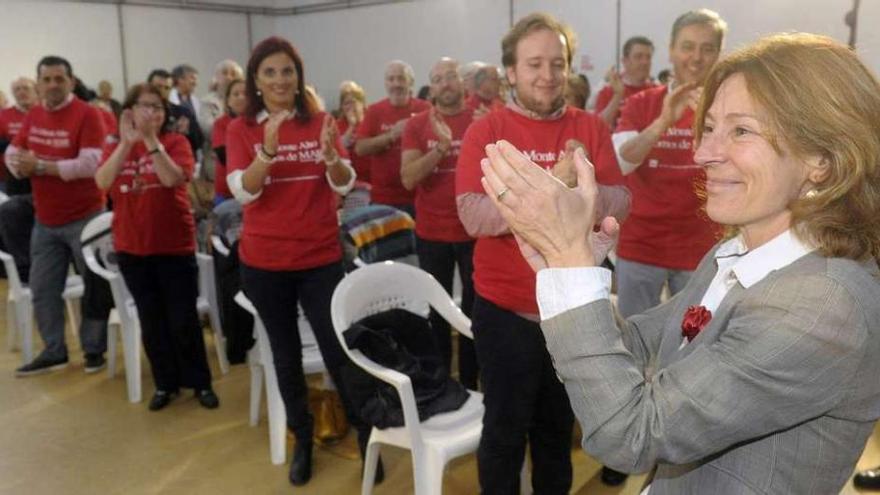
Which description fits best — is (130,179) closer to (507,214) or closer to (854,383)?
(507,214)

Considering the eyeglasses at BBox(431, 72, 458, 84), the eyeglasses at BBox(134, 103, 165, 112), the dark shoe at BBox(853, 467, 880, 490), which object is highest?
the eyeglasses at BBox(431, 72, 458, 84)

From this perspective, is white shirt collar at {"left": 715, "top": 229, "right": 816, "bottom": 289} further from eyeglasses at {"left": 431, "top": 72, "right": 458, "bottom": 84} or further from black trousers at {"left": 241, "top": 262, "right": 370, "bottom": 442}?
eyeglasses at {"left": 431, "top": 72, "right": 458, "bottom": 84}

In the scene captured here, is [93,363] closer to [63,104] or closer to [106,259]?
[106,259]

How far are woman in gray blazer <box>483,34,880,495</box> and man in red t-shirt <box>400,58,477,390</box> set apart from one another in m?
2.36

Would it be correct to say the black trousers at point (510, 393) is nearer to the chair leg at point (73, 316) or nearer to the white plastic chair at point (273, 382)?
the white plastic chair at point (273, 382)

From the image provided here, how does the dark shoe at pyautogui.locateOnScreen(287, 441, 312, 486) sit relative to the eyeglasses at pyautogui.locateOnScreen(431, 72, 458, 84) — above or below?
below

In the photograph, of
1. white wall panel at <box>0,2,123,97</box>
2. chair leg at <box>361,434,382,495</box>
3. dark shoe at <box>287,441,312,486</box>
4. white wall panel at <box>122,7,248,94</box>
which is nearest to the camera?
chair leg at <box>361,434,382,495</box>

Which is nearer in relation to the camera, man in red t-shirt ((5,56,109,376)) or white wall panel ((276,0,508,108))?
man in red t-shirt ((5,56,109,376))

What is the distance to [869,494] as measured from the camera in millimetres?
2572

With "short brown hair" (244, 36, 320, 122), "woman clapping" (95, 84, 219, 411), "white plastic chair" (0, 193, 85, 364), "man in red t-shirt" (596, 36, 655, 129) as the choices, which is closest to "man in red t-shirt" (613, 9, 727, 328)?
"short brown hair" (244, 36, 320, 122)

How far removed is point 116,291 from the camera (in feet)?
11.6

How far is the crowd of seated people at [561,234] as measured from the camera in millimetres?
864

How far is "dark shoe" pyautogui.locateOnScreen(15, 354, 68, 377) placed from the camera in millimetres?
3910

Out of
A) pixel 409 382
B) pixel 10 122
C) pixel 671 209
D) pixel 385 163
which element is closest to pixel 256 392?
pixel 409 382
